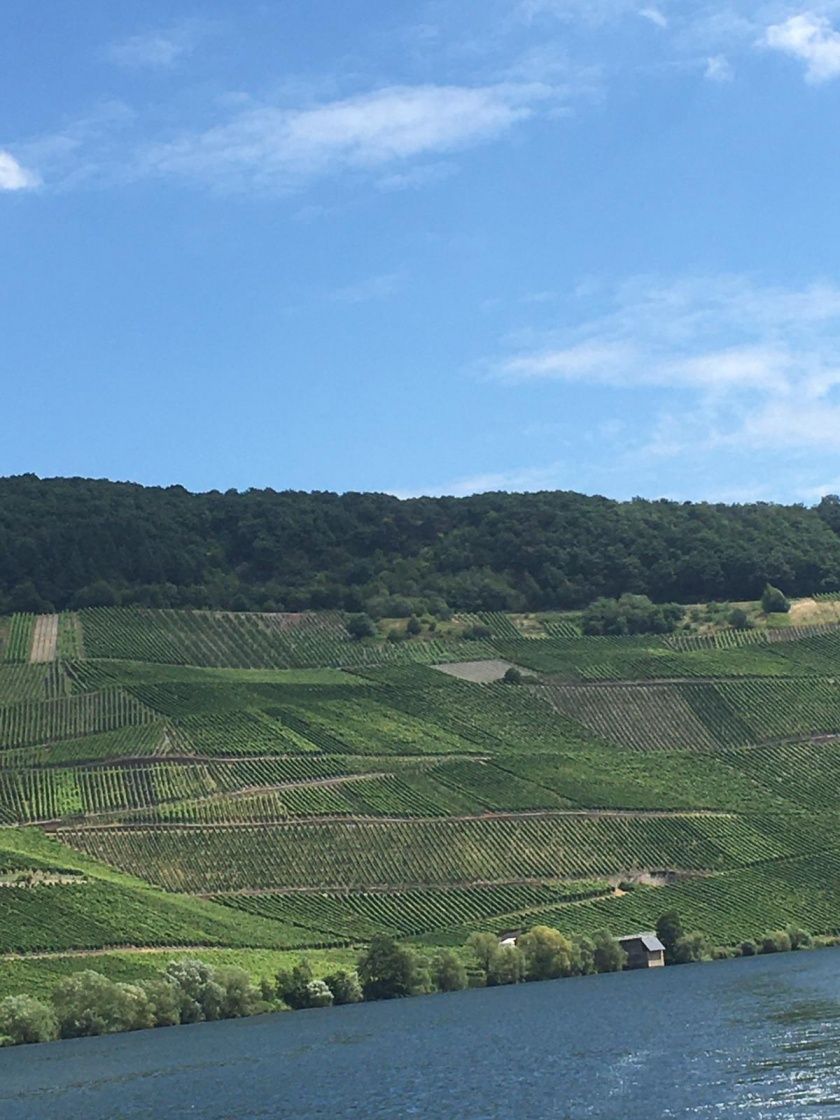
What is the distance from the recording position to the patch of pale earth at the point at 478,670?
156 metres

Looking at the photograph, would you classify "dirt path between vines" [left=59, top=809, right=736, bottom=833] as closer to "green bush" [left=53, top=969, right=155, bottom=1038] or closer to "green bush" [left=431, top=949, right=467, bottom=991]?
"green bush" [left=431, top=949, right=467, bottom=991]

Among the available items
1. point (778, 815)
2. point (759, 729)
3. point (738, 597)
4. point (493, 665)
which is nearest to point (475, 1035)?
point (778, 815)

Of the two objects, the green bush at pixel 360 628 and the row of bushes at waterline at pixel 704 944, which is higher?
the green bush at pixel 360 628

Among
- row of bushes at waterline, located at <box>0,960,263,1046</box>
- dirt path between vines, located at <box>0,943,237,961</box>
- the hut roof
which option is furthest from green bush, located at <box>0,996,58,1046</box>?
the hut roof

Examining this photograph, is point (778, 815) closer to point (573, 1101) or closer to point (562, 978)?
point (562, 978)

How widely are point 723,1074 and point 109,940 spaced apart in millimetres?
46692

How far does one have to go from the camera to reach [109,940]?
95.3 meters

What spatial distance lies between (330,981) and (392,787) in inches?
1415

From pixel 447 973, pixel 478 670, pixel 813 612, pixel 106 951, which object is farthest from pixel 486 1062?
pixel 813 612

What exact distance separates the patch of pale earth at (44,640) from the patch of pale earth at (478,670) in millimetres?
34432

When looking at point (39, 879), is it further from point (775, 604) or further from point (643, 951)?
point (775, 604)

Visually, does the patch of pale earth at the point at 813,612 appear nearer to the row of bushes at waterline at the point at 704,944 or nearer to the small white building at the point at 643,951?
the row of bushes at waterline at the point at 704,944

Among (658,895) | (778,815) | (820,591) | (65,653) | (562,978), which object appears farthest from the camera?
(820,591)

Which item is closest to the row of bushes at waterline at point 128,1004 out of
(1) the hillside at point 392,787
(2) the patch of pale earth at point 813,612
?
(1) the hillside at point 392,787
